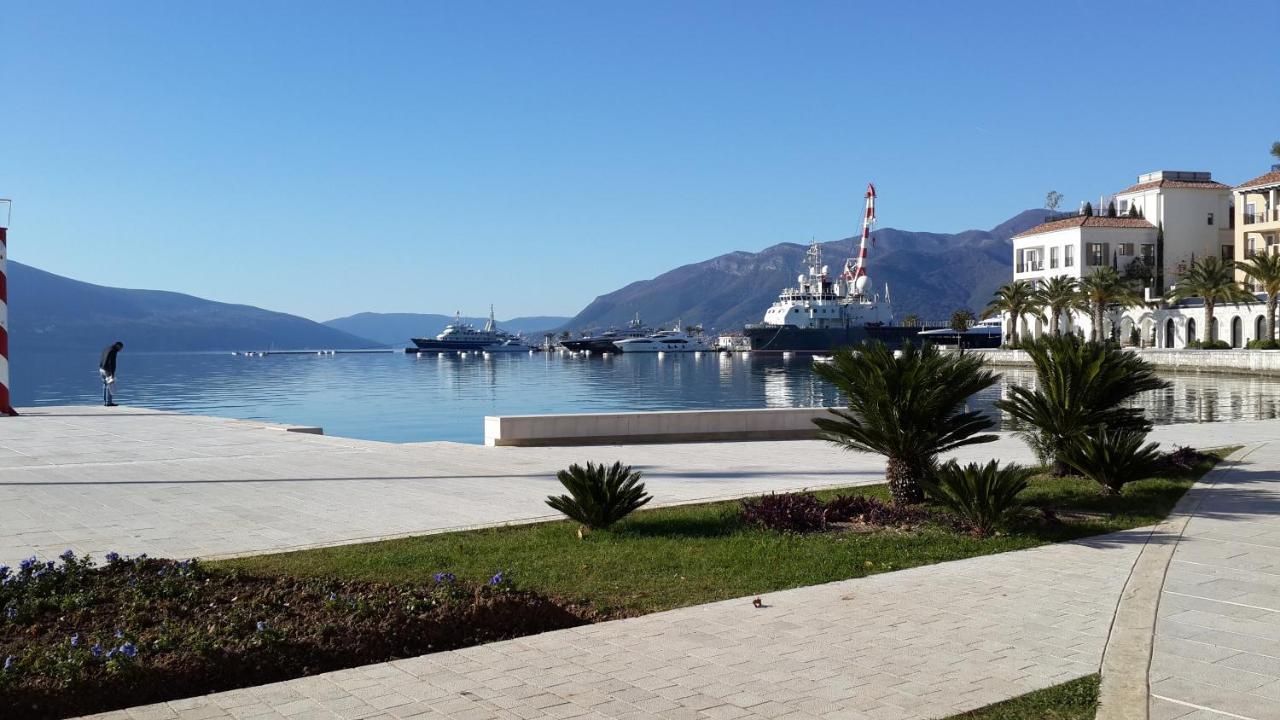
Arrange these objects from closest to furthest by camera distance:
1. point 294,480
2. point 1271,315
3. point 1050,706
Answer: point 1050,706 < point 294,480 < point 1271,315

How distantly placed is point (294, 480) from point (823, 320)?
112 meters

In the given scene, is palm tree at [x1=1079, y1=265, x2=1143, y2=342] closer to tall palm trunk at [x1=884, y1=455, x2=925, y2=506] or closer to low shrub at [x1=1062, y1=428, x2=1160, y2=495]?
low shrub at [x1=1062, y1=428, x2=1160, y2=495]

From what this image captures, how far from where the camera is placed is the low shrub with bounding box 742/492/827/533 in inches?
318

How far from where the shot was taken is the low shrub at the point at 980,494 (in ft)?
25.7

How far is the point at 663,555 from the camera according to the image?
706 centimetres

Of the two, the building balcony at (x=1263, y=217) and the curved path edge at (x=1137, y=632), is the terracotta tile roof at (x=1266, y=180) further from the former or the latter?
the curved path edge at (x=1137, y=632)

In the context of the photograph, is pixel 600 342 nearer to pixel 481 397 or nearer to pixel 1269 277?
pixel 481 397

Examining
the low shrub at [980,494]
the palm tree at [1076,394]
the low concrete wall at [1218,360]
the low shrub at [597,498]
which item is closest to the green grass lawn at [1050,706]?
the low shrub at [980,494]

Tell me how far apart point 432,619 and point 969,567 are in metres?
3.57

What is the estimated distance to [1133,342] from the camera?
67.7 metres

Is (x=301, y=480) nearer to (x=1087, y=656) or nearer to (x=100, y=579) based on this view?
(x=100, y=579)

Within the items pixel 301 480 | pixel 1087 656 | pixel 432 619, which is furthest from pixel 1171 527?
pixel 301 480

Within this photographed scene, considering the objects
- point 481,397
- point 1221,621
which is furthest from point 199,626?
point 481,397

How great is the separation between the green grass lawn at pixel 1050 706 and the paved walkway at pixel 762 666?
0.08m
